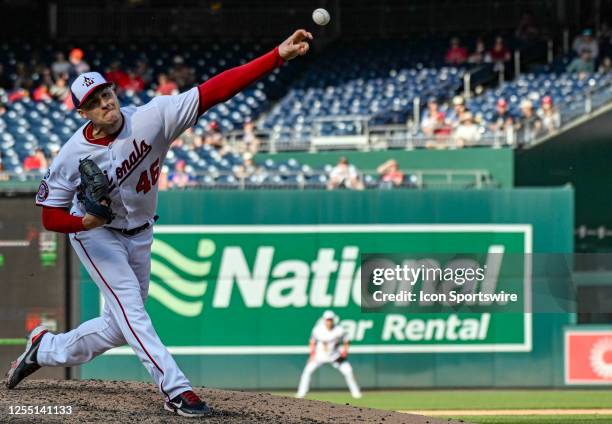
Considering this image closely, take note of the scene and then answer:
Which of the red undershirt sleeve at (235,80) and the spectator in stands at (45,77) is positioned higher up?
the spectator in stands at (45,77)

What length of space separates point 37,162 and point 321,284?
4.33 m

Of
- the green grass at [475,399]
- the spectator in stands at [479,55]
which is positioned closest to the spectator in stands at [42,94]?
the spectator in stands at [479,55]

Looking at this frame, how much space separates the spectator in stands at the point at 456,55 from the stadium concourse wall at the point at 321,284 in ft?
22.6

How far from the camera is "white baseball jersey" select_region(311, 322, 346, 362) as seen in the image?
14.1 meters

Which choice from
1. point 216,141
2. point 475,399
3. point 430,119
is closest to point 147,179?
point 475,399

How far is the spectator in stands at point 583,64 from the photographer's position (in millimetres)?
19859

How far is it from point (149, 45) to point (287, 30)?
2.75 metres

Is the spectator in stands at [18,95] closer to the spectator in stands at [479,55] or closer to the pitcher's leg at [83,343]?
the spectator in stands at [479,55]

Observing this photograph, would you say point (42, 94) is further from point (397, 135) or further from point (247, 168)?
point (397, 135)

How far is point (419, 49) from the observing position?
22.2 metres

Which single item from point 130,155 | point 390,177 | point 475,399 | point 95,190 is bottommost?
point 475,399

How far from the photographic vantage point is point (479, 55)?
21.2 meters

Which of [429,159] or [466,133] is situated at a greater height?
[466,133]

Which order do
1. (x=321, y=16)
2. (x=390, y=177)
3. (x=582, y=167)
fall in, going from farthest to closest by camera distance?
(x=582, y=167)
(x=390, y=177)
(x=321, y=16)
